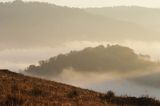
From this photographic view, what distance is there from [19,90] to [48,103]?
294 centimetres

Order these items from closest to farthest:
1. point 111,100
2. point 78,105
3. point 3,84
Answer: point 78,105 < point 3,84 < point 111,100

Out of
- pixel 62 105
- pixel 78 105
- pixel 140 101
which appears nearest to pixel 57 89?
pixel 140 101

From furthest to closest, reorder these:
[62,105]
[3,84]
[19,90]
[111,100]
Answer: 1. [111,100]
2. [3,84]
3. [19,90]
4. [62,105]

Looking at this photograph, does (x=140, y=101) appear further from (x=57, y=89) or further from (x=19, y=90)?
(x=19, y=90)

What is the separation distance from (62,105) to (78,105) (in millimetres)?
1551

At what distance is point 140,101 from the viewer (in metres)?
21.5

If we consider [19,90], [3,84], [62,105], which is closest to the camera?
[62,105]

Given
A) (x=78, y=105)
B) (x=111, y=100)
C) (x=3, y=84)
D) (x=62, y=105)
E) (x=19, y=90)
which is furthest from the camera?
(x=111, y=100)

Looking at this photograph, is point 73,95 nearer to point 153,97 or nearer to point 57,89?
point 57,89

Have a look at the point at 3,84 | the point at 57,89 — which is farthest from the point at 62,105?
the point at 57,89

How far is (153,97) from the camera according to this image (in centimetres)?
2230

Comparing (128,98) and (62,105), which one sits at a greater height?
(128,98)

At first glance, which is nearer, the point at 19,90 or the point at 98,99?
the point at 19,90

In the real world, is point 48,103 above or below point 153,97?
below
